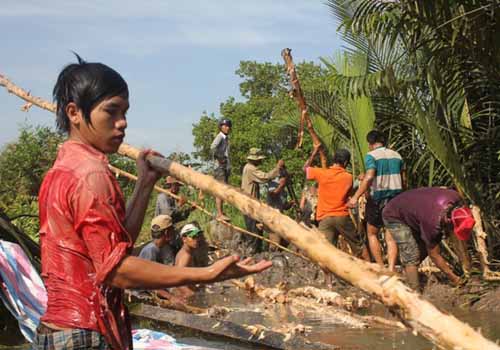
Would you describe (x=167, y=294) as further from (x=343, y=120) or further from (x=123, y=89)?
(x=123, y=89)

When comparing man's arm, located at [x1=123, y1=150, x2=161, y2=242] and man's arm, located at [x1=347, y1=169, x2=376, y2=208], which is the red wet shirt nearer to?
man's arm, located at [x1=123, y1=150, x2=161, y2=242]

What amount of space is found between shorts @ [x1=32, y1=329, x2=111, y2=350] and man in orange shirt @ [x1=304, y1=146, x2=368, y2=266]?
717 cm

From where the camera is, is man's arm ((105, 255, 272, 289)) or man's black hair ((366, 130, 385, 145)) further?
man's black hair ((366, 130, 385, 145))

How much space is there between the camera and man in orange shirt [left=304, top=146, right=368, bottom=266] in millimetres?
9234

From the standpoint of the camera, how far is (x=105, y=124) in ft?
7.49

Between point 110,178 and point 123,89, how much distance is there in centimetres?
28

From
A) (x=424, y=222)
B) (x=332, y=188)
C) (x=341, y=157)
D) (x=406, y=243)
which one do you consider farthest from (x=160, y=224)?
(x=424, y=222)

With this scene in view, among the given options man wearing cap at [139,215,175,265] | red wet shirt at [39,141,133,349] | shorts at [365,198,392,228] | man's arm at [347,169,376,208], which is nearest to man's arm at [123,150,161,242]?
red wet shirt at [39,141,133,349]

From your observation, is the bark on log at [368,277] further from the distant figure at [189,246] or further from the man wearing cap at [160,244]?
the man wearing cap at [160,244]

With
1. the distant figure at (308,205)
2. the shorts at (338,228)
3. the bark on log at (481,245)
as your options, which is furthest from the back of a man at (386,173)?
the distant figure at (308,205)

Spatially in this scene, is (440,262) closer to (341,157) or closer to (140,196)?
(341,157)

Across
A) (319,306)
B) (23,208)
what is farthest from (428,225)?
(23,208)

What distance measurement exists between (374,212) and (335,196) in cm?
58

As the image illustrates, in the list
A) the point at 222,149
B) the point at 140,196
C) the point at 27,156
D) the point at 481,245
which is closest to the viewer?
the point at 140,196
